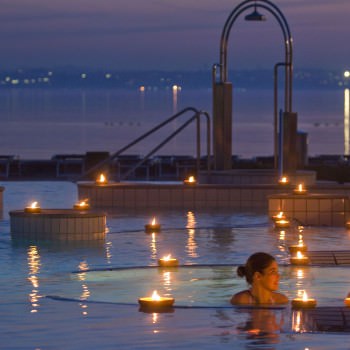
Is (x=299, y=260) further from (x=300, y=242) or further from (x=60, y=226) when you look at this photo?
(x=60, y=226)

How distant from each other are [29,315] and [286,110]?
→ 11.3 metres

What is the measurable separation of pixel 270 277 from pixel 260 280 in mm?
81

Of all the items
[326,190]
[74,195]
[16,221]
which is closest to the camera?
[16,221]

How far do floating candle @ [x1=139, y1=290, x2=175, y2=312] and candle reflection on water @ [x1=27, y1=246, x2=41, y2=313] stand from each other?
2.25 ft

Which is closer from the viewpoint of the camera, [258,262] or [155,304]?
[258,262]

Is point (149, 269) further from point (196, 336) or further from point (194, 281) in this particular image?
point (196, 336)

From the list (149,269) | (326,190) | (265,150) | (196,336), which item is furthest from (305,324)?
(265,150)

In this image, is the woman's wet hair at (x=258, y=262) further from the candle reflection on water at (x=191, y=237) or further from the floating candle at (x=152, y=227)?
the floating candle at (x=152, y=227)

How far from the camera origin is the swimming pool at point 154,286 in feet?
22.1

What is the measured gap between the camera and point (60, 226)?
11984 millimetres

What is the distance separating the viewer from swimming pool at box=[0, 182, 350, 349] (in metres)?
6.75

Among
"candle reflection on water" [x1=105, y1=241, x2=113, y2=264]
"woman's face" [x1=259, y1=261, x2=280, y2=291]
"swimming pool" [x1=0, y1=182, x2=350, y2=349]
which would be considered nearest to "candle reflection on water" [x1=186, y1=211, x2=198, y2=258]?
"swimming pool" [x1=0, y1=182, x2=350, y2=349]

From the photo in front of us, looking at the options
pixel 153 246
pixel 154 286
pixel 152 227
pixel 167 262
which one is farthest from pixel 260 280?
pixel 152 227

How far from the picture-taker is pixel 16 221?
1236 centimetres
